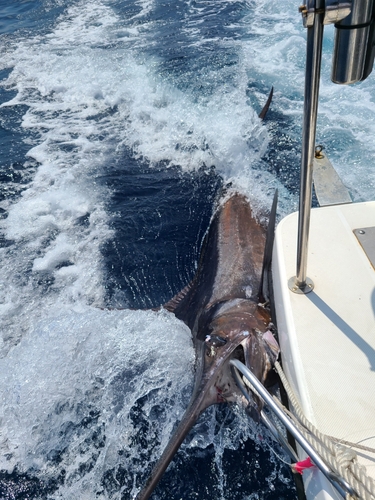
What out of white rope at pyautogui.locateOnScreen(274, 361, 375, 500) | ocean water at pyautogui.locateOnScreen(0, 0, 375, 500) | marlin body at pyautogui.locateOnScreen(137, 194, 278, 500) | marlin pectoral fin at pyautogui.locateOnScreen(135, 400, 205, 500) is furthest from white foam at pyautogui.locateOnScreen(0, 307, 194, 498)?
white rope at pyautogui.locateOnScreen(274, 361, 375, 500)

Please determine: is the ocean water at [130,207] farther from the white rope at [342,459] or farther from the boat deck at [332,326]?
the white rope at [342,459]

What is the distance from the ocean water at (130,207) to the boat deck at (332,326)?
1042 mm

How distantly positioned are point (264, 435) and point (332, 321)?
3.72ft

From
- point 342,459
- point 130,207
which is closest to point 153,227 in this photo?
point 130,207

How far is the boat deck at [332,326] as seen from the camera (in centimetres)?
150

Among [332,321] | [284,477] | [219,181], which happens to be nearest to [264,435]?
[284,477]

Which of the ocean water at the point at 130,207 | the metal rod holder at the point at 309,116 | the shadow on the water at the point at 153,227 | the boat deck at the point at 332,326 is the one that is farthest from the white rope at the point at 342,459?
the shadow on the water at the point at 153,227

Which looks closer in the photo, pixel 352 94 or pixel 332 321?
pixel 332 321

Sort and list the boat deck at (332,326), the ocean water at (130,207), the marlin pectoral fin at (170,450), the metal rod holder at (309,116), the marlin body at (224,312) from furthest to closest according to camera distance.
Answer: the ocean water at (130,207), the marlin body at (224,312), the marlin pectoral fin at (170,450), the boat deck at (332,326), the metal rod holder at (309,116)

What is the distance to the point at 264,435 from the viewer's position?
2.55 metres

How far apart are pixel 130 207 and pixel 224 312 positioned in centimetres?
236

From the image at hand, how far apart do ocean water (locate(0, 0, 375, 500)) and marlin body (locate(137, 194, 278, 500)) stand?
0.23 meters

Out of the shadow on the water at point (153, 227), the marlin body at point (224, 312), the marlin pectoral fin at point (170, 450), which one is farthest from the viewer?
the shadow on the water at point (153, 227)

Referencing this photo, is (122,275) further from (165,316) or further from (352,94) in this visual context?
(352,94)
